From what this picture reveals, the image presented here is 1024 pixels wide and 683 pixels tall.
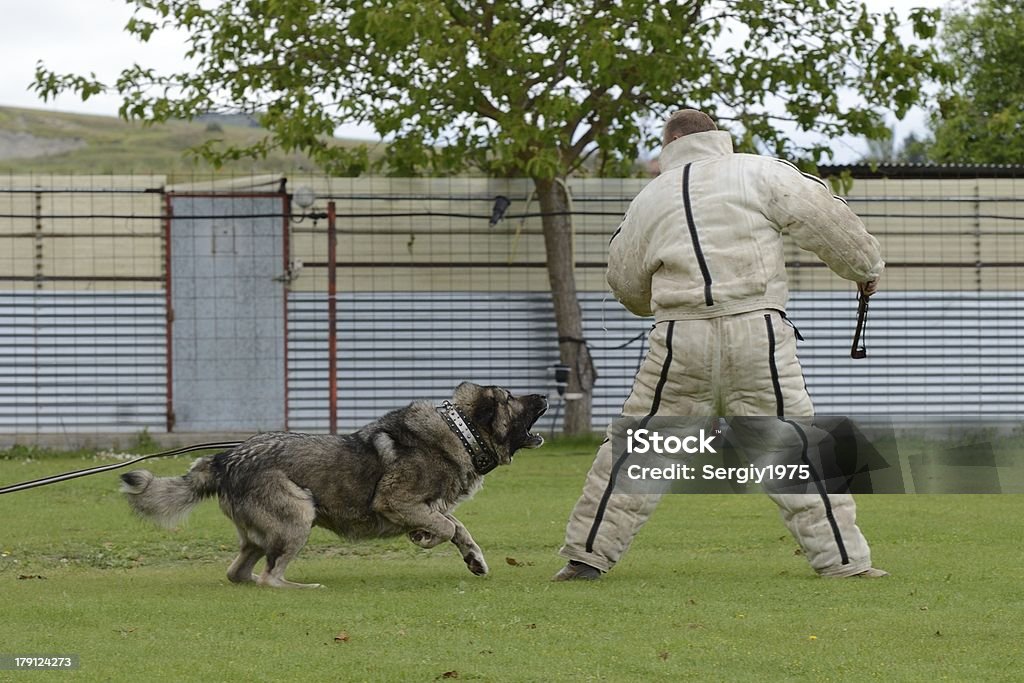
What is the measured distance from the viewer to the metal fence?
1605cm

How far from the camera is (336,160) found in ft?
53.9

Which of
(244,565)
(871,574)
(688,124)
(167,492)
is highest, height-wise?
(688,124)

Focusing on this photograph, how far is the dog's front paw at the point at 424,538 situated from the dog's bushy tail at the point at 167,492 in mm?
1037

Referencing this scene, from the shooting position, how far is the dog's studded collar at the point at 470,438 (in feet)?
25.1

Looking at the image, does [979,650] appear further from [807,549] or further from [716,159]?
[716,159]

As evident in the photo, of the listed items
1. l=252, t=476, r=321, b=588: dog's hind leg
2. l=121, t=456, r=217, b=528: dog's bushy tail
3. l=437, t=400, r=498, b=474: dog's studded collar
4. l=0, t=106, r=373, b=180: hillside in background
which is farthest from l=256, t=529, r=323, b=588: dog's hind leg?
l=0, t=106, r=373, b=180: hillside in background

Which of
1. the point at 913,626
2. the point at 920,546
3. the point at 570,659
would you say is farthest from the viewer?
the point at 920,546

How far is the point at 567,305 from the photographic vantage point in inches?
634

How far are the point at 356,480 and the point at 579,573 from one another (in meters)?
1.23

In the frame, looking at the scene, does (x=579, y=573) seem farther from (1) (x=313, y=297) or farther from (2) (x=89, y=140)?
(2) (x=89, y=140)

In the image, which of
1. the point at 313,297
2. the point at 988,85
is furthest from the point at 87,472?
the point at 988,85

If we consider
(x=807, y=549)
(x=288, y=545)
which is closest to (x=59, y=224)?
(x=288, y=545)

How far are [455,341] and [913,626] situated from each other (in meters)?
10.8

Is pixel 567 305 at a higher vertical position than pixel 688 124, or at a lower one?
lower
